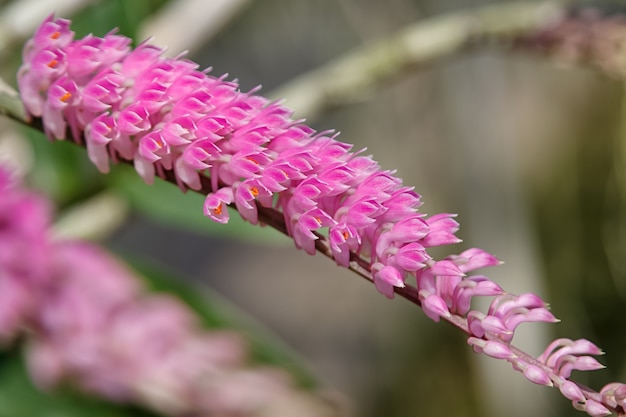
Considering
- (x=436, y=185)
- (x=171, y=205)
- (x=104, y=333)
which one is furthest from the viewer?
(x=436, y=185)

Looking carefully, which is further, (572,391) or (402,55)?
(402,55)

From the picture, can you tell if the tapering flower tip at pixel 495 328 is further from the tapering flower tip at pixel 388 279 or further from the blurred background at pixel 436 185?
the blurred background at pixel 436 185

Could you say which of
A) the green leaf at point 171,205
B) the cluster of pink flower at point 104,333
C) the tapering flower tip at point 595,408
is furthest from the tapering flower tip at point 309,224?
the green leaf at point 171,205

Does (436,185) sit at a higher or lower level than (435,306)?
lower

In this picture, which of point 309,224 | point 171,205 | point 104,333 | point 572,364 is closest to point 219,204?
point 309,224

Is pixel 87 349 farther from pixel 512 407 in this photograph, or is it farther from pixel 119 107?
pixel 512 407

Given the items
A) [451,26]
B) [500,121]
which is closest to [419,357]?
[500,121]

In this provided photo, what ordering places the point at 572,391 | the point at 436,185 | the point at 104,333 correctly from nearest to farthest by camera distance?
the point at 572,391 → the point at 104,333 → the point at 436,185

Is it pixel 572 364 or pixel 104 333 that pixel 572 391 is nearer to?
pixel 572 364
